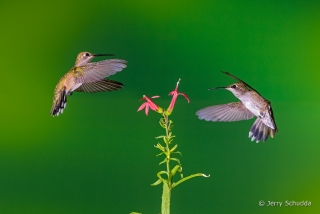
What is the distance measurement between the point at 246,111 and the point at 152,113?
630mm

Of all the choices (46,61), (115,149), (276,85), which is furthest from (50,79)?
(276,85)

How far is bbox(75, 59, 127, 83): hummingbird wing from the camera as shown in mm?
1314

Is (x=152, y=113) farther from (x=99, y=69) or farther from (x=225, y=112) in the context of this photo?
(x=99, y=69)

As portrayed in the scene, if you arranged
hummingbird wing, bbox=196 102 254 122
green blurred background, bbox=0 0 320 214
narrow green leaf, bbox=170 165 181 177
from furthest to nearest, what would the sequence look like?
green blurred background, bbox=0 0 320 214, hummingbird wing, bbox=196 102 254 122, narrow green leaf, bbox=170 165 181 177

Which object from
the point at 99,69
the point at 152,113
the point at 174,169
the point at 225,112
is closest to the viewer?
the point at 174,169

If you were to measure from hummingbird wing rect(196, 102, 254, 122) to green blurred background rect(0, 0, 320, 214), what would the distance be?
1.86ft

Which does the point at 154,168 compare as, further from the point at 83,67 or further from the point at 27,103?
the point at 83,67

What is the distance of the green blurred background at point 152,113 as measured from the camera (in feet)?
6.49

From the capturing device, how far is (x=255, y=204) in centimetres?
203

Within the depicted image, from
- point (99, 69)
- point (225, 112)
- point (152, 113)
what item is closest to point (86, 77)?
point (99, 69)

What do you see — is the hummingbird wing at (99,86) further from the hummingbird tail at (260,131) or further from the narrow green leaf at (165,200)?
the narrow green leaf at (165,200)

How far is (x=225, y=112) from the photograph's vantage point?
1479 millimetres

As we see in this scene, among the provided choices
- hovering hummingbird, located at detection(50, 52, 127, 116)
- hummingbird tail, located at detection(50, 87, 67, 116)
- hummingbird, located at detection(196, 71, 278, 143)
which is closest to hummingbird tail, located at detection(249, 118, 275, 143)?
hummingbird, located at detection(196, 71, 278, 143)

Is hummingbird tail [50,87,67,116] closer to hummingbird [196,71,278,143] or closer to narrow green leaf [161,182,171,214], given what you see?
hummingbird [196,71,278,143]
